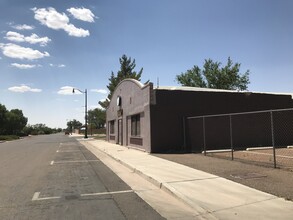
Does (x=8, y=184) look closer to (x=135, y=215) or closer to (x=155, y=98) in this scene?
(x=135, y=215)

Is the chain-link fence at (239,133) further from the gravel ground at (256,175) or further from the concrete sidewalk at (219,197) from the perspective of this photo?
the concrete sidewalk at (219,197)

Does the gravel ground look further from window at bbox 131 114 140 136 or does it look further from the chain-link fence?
window at bbox 131 114 140 136

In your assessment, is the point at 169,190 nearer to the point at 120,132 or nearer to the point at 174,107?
the point at 174,107

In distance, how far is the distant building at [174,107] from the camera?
21.3m

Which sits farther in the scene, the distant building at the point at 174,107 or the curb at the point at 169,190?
the distant building at the point at 174,107

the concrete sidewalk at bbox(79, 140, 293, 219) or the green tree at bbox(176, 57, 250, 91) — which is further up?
the green tree at bbox(176, 57, 250, 91)

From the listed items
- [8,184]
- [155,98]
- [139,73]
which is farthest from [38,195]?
[139,73]

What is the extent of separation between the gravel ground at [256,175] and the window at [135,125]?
1093 cm

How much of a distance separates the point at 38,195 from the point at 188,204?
156 inches

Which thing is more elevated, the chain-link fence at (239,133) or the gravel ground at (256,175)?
the chain-link fence at (239,133)

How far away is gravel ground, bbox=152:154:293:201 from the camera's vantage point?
889 centimetres

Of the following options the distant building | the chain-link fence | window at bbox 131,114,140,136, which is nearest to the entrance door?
window at bbox 131,114,140,136

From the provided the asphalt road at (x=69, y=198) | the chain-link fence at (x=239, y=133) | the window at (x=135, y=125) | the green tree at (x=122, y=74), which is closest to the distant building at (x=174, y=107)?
the window at (x=135, y=125)

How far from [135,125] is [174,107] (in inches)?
203
